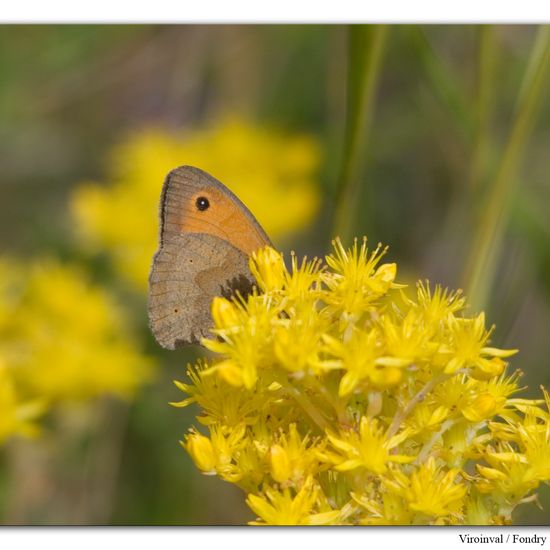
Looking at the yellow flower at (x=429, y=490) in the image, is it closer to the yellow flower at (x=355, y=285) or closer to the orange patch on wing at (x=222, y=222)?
the yellow flower at (x=355, y=285)

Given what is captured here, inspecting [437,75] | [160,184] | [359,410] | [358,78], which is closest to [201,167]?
[160,184]

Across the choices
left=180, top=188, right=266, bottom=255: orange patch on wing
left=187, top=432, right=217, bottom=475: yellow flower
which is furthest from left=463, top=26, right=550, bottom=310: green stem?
left=187, top=432, right=217, bottom=475: yellow flower

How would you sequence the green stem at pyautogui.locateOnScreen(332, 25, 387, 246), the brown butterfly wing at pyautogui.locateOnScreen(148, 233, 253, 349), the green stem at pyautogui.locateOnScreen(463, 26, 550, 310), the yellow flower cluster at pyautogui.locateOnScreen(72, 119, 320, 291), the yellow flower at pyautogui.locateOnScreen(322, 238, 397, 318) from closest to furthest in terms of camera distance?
the yellow flower at pyautogui.locateOnScreen(322, 238, 397, 318)
the brown butterfly wing at pyautogui.locateOnScreen(148, 233, 253, 349)
the green stem at pyautogui.locateOnScreen(332, 25, 387, 246)
the green stem at pyautogui.locateOnScreen(463, 26, 550, 310)
the yellow flower cluster at pyautogui.locateOnScreen(72, 119, 320, 291)

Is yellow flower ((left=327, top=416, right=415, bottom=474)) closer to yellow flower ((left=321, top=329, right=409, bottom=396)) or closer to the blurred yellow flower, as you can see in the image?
yellow flower ((left=321, top=329, right=409, bottom=396))

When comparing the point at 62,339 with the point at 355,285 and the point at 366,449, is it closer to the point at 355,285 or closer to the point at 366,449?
the point at 355,285

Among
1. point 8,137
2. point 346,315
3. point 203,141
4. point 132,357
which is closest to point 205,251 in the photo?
point 346,315
